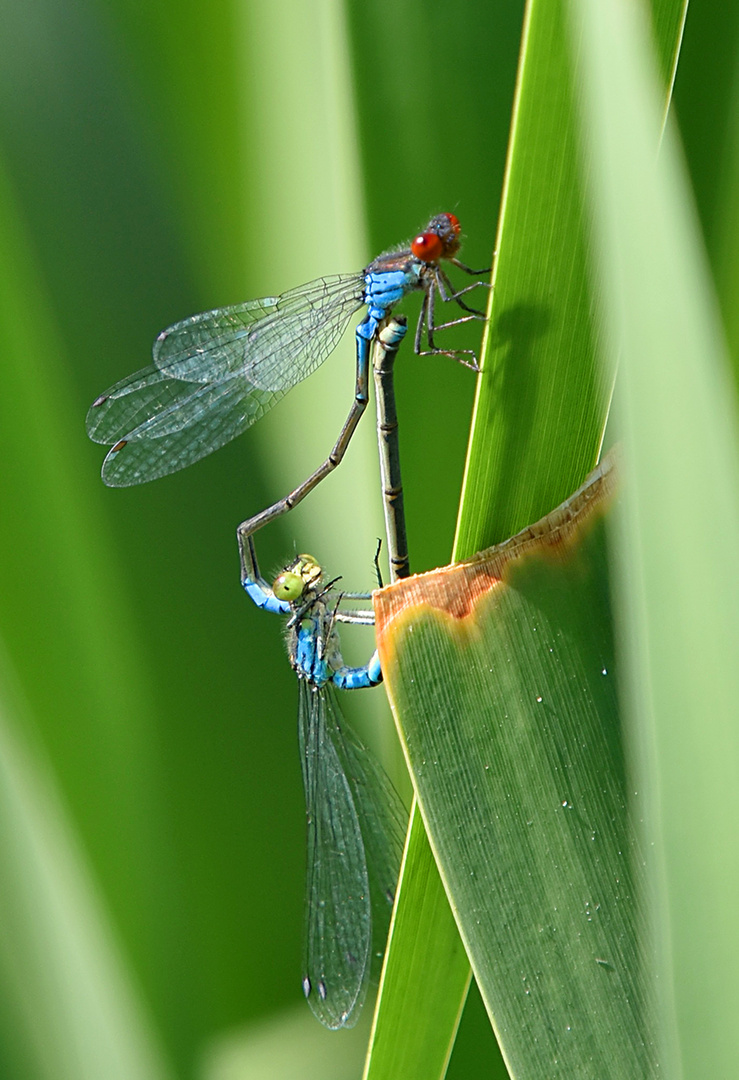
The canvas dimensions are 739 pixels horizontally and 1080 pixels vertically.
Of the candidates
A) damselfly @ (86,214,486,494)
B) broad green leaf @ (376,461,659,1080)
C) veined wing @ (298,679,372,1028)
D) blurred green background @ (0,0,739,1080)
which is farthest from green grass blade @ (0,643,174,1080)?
broad green leaf @ (376,461,659,1080)

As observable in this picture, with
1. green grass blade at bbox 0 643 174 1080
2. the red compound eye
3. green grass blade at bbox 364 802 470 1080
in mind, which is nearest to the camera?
green grass blade at bbox 364 802 470 1080

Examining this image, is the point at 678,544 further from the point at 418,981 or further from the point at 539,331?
the point at 418,981

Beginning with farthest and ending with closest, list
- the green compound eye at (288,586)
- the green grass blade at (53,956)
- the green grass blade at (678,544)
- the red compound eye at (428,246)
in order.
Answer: the green compound eye at (288,586) → the green grass blade at (53,956) → the red compound eye at (428,246) → the green grass blade at (678,544)

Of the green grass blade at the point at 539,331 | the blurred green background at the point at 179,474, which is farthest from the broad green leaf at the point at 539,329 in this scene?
the blurred green background at the point at 179,474

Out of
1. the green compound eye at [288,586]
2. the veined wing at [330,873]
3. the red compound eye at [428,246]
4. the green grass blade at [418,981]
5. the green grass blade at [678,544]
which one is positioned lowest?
the veined wing at [330,873]

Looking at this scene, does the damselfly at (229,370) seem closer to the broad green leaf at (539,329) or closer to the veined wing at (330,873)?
the veined wing at (330,873)

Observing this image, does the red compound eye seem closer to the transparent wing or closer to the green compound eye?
the green compound eye
